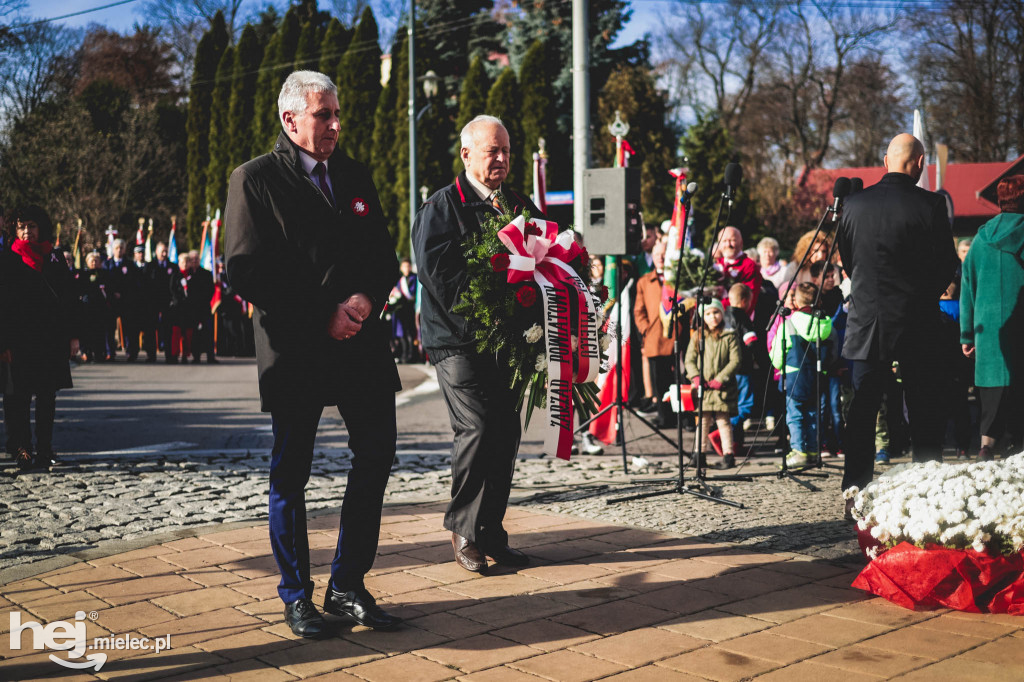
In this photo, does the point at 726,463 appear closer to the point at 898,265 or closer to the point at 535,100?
the point at 898,265

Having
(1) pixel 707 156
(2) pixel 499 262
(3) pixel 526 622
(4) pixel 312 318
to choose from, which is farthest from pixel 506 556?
(1) pixel 707 156

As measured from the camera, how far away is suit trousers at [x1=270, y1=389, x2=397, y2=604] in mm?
4109

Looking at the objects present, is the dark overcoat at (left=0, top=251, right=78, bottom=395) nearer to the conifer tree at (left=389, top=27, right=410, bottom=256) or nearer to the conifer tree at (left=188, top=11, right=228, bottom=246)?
the conifer tree at (left=389, top=27, right=410, bottom=256)

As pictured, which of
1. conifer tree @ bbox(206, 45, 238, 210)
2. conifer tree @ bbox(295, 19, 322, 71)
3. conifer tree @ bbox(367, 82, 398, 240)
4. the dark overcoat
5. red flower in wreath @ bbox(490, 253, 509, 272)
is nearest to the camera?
red flower in wreath @ bbox(490, 253, 509, 272)

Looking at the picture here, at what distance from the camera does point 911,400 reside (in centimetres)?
596

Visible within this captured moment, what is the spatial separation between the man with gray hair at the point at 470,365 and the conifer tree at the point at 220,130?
38975 millimetres

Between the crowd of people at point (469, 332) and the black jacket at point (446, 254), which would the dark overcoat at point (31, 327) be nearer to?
the crowd of people at point (469, 332)

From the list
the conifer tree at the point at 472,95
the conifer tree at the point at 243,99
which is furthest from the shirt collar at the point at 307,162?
the conifer tree at the point at 243,99

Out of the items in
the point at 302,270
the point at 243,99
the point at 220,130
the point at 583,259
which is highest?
the point at 243,99

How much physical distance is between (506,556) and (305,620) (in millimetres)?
1303

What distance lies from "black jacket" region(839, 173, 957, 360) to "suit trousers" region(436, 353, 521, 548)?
2.22 metres

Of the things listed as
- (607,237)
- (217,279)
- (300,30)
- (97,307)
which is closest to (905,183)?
(607,237)

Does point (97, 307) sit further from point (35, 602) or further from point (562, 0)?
point (562, 0)

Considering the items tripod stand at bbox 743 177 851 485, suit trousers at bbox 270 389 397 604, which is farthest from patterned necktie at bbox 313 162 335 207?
tripod stand at bbox 743 177 851 485
